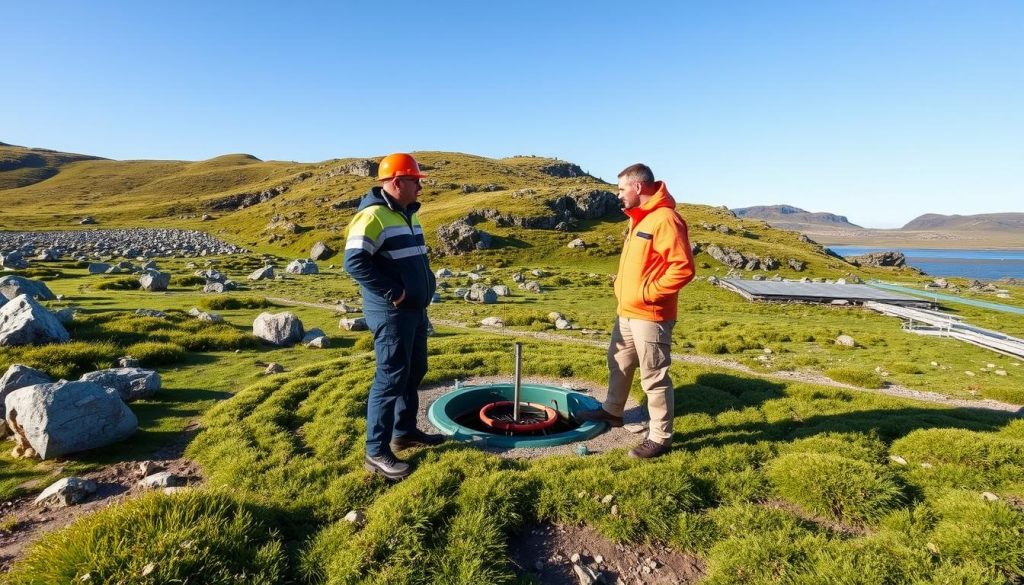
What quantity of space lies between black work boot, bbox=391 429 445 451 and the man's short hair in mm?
4521

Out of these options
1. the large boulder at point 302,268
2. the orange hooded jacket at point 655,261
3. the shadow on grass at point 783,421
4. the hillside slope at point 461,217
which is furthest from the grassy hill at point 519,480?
the hillside slope at point 461,217

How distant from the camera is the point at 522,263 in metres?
57.2

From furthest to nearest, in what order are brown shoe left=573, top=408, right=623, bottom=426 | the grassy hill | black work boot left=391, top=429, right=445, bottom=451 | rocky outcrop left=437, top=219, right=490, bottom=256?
rocky outcrop left=437, top=219, right=490, bottom=256 < brown shoe left=573, top=408, right=623, bottom=426 < black work boot left=391, top=429, right=445, bottom=451 < the grassy hill

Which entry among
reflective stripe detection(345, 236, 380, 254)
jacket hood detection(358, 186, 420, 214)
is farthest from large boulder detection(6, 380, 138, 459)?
jacket hood detection(358, 186, 420, 214)

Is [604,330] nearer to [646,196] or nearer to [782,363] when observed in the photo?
[782,363]

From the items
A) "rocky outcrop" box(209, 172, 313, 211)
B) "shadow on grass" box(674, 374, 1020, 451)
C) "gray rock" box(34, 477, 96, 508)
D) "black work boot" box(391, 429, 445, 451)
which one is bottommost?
"gray rock" box(34, 477, 96, 508)

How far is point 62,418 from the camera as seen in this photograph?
6219 millimetres

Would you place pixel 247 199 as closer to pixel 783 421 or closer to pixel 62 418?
pixel 62 418

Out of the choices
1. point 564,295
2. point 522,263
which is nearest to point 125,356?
point 564,295

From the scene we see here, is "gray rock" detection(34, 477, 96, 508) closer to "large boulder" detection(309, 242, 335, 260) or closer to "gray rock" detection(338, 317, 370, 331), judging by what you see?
"gray rock" detection(338, 317, 370, 331)

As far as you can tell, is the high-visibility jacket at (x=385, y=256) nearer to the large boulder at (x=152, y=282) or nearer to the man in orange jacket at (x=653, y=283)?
the man in orange jacket at (x=653, y=283)

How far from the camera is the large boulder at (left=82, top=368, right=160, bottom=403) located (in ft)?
27.7

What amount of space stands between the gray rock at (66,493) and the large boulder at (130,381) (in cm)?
344

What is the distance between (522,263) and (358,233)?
5214 cm
